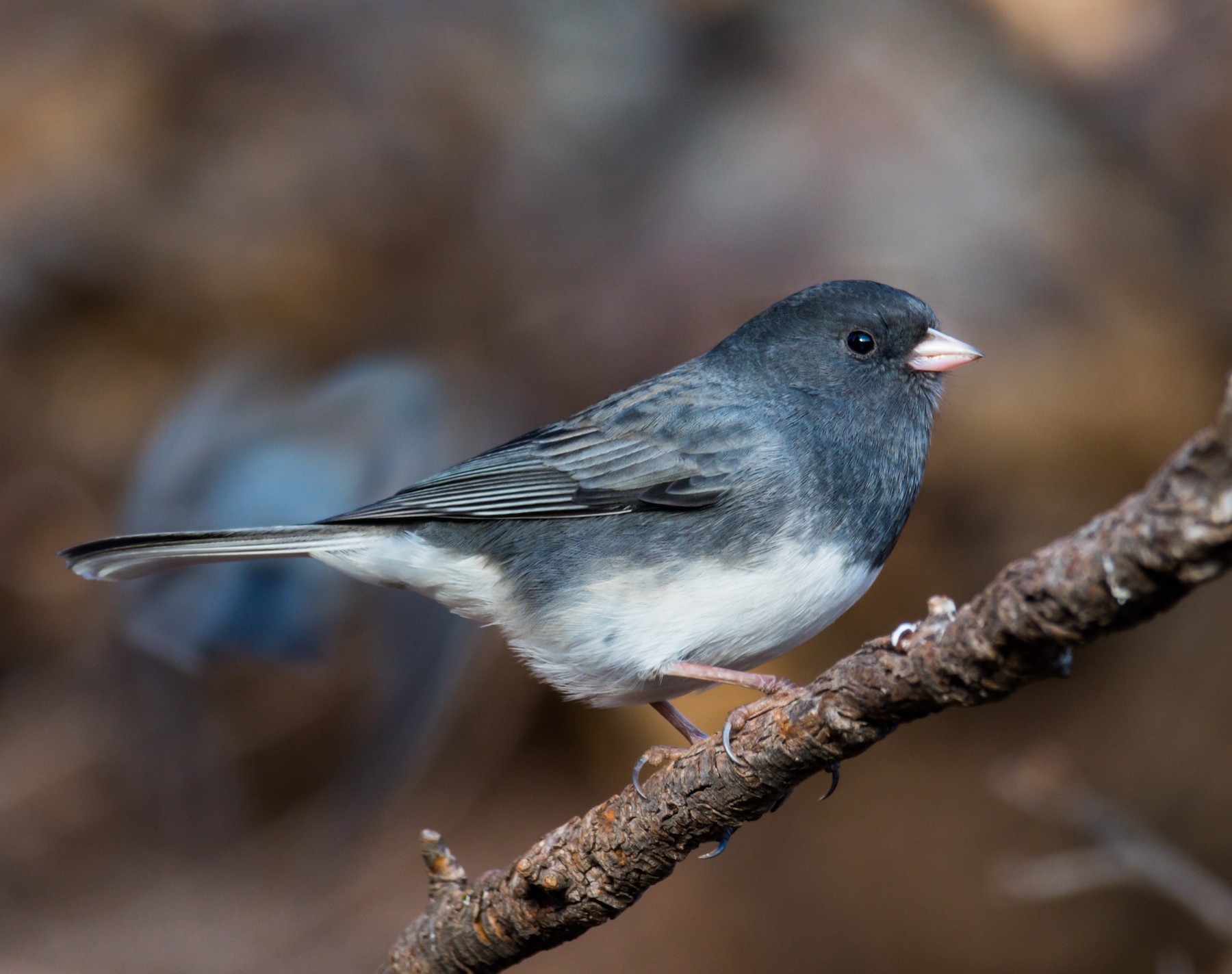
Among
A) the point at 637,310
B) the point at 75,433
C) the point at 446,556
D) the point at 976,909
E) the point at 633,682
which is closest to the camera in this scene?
the point at 633,682

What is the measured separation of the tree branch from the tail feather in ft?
2.38

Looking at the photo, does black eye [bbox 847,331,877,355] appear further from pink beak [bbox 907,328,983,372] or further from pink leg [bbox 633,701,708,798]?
pink leg [bbox 633,701,708,798]

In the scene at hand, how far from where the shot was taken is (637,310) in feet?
14.1

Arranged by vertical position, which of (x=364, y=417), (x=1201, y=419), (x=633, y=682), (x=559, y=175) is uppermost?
(x=559, y=175)

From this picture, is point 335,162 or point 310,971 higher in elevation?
point 335,162

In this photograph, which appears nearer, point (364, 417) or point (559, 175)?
point (364, 417)

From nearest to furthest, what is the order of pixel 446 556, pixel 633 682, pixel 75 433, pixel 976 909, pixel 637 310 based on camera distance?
pixel 633 682 → pixel 446 556 → pixel 976 909 → pixel 637 310 → pixel 75 433

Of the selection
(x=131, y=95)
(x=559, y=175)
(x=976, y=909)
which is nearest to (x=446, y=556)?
(x=976, y=909)

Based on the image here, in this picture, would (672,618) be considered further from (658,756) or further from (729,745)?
(729,745)

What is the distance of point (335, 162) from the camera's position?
4988 mm

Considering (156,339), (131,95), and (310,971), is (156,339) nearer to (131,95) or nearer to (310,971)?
(131,95)

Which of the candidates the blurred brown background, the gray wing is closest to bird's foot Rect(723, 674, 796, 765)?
the gray wing

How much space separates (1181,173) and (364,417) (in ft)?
11.6

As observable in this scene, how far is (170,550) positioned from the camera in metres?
2.06
